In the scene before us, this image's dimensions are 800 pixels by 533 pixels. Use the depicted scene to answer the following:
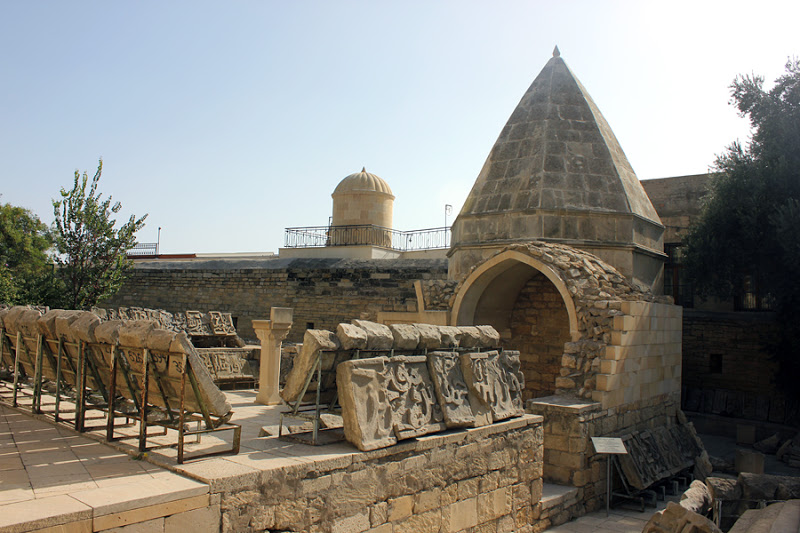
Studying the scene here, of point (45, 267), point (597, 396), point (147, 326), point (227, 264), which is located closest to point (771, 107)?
point (597, 396)

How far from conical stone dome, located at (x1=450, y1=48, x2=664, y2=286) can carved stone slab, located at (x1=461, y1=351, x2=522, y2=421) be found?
14.6 feet

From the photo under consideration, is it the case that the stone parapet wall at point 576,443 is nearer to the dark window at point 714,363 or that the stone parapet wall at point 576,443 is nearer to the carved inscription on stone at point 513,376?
the carved inscription on stone at point 513,376

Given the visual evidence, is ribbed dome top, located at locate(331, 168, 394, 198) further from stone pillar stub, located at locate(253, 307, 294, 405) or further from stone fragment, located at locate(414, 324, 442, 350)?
stone fragment, located at locate(414, 324, 442, 350)

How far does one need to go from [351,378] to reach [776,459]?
9778 mm

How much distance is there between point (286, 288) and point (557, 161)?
33.8ft

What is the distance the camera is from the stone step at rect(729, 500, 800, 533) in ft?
16.8

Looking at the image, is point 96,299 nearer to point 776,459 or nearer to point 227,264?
point 227,264

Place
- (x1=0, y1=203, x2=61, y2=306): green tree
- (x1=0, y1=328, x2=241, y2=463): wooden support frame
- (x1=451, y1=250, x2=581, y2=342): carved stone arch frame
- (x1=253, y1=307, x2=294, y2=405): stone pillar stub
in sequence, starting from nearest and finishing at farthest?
(x1=0, y1=328, x2=241, y2=463): wooden support frame
(x1=253, y1=307, x2=294, y2=405): stone pillar stub
(x1=451, y1=250, x2=581, y2=342): carved stone arch frame
(x1=0, y1=203, x2=61, y2=306): green tree

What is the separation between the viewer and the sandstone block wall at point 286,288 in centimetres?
1681

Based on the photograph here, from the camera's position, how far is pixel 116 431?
5164mm

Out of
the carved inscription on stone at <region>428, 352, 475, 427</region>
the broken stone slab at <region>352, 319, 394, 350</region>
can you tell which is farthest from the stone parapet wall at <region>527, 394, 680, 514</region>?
the broken stone slab at <region>352, 319, 394, 350</region>

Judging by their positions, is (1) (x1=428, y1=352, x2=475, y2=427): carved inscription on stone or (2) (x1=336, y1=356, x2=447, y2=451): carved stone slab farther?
(1) (x1=428, y1=352, x2=475, y2=427): carved inscription on stone

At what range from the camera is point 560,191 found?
10289 millimetres

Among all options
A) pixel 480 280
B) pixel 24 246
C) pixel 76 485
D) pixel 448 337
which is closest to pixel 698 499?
pixel 448 337
